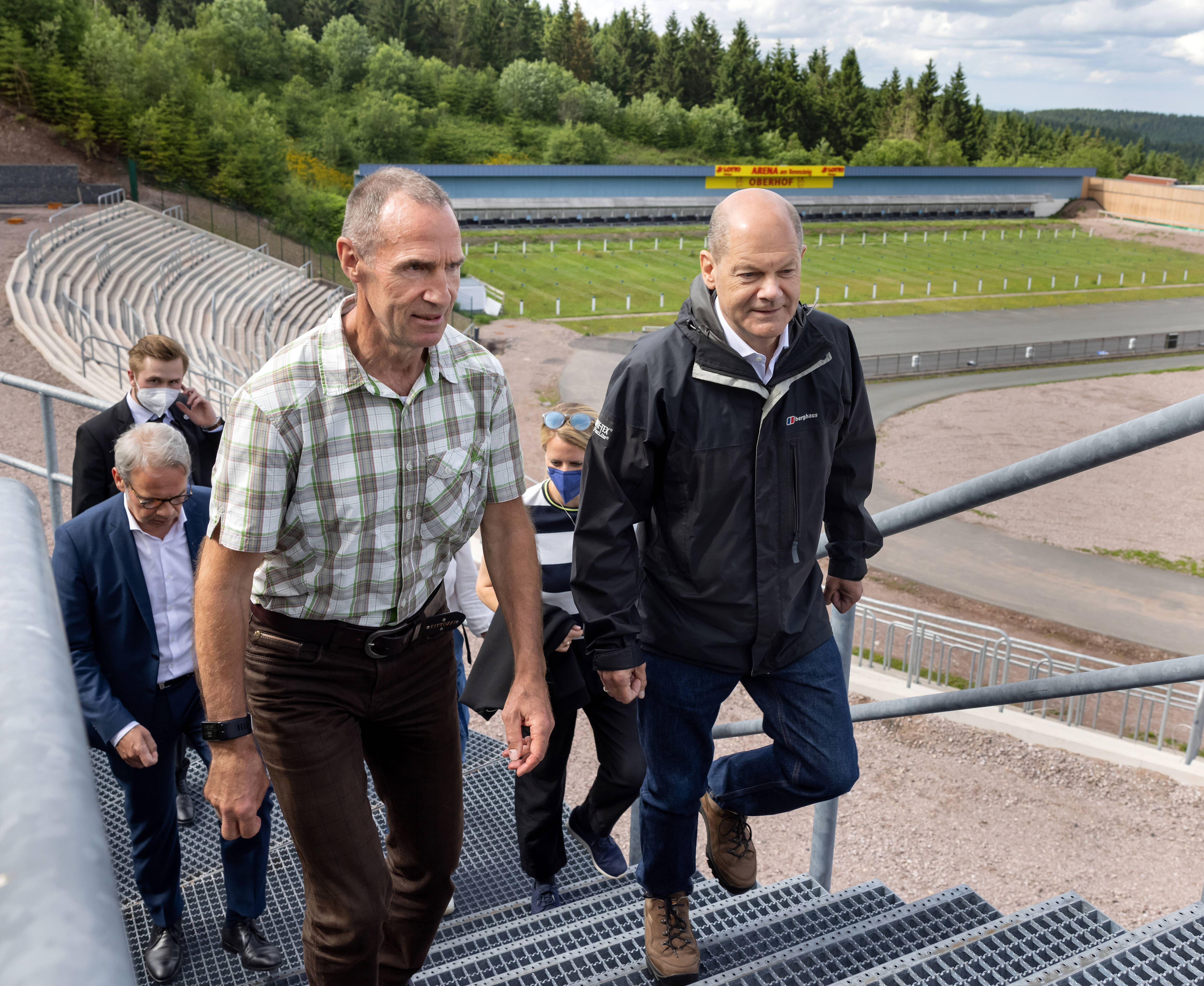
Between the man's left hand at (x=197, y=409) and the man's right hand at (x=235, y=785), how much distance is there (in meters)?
2.79

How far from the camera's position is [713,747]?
3100mm

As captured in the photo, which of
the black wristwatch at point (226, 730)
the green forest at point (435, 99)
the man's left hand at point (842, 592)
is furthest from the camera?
the green forest at point (435, 99)

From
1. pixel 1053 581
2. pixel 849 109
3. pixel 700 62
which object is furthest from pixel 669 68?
pixel 1053 581

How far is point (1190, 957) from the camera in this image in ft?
8.75

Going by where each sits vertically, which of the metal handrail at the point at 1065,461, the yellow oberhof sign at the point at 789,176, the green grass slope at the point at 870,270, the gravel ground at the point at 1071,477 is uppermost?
the yellow oberhof sign at the point at 789,176

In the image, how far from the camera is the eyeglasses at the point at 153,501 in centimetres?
347

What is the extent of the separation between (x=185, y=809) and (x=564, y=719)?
2.08m

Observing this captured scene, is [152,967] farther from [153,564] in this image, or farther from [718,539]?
[718,539]

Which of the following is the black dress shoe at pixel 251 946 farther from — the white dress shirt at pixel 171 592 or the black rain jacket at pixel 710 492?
the black rain jacket at pixel 710 492

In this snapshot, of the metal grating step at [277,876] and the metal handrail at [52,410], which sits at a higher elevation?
the metal handrail at [52,410]

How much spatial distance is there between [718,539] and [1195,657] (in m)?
1.20

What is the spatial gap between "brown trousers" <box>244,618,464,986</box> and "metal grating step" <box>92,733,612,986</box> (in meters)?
0.81

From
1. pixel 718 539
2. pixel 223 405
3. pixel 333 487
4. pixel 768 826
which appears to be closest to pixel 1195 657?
pixel 718 539

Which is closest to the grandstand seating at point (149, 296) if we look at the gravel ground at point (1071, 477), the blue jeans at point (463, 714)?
the blue jeans at point (463, 714)
